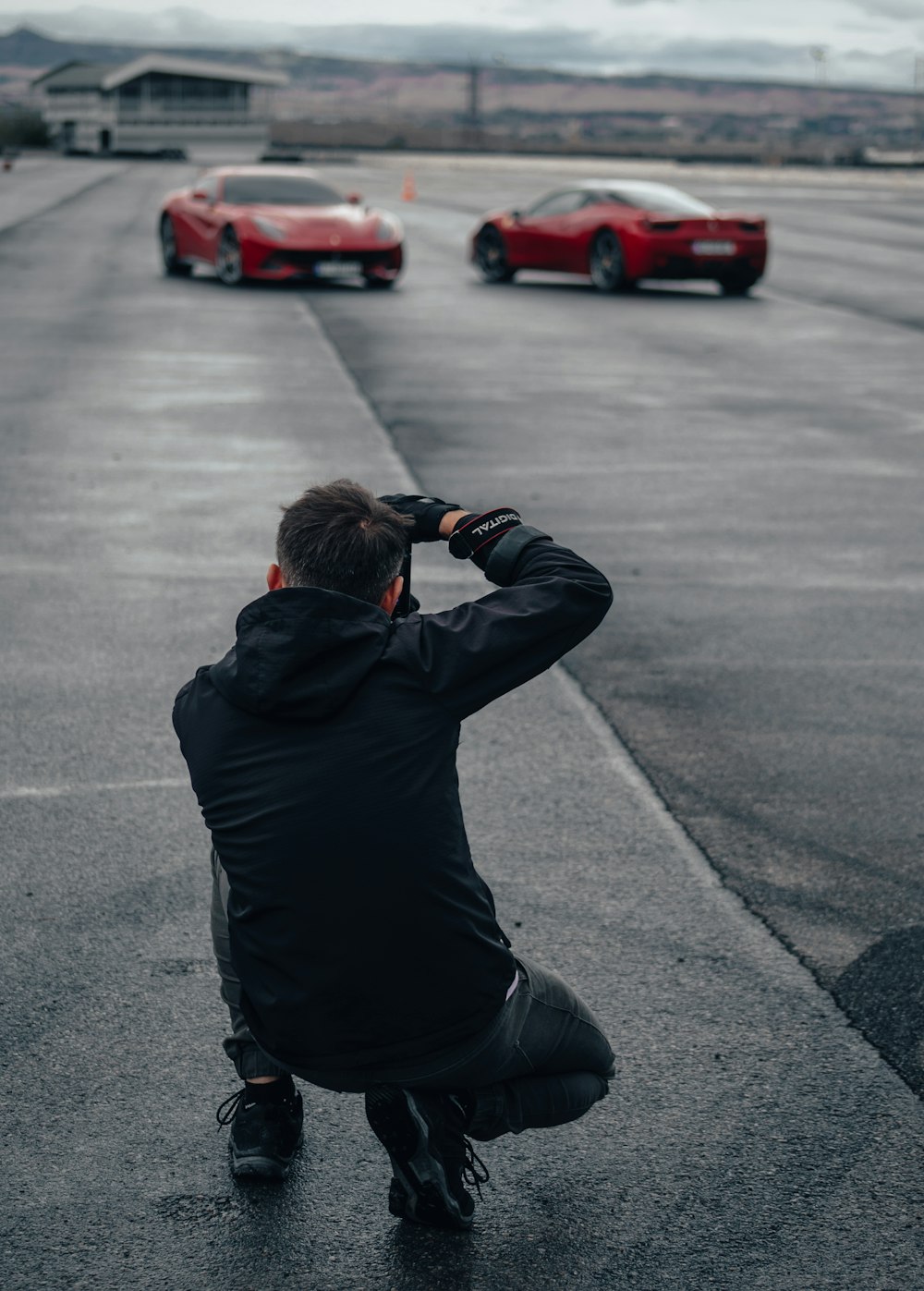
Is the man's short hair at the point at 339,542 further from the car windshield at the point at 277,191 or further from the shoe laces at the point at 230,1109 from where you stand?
the car windshield at the point at 277,191

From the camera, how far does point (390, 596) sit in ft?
9.20

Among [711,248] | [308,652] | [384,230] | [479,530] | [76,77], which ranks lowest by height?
[711,248]

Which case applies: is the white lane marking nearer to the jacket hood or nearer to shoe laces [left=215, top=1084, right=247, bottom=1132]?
shoe laces [left=215, top=1084, right=247, bottom=1132]

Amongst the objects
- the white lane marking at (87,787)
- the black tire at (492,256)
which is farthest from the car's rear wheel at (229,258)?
the white lane marking at (87,787)

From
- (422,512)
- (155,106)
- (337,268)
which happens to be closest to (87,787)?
(422,512)

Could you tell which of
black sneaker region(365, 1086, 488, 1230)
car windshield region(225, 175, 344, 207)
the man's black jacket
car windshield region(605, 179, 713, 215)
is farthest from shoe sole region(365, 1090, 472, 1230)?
car windshield region(225, 175, 344, 207)

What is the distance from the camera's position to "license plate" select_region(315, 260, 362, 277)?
66.2ft

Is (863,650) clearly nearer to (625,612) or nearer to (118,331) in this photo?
(625,612)

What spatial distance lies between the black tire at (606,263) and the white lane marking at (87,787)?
16.6 m

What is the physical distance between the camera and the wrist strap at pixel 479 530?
118 inches

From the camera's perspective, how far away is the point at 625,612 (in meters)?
7.18

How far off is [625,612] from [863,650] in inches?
41.6

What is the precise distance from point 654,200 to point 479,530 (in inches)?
739

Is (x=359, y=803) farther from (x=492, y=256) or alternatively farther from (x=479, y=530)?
(x=492, y=256)
